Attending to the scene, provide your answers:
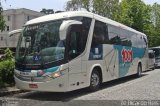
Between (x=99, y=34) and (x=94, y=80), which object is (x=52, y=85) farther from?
(x=99, y=34)

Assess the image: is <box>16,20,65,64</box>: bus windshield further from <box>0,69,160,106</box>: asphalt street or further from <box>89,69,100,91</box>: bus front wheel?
<box>89,69,100,91</box>: bus front wheel

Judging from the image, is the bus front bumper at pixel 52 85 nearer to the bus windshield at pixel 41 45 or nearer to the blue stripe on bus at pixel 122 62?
the bus windshield at pixel 41 45

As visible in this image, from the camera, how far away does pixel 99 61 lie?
49.3ft

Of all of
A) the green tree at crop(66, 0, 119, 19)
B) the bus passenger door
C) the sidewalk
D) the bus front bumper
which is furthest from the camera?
the green tree at crop(66, 0, 119, 19)

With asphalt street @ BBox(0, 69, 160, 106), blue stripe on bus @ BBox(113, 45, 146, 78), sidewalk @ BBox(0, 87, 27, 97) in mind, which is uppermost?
blue stripe on bus @ BBox(113, 45, 146, 78)

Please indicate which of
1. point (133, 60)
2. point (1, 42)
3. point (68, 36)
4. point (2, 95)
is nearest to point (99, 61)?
point (68, 36)

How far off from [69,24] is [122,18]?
34.0 m

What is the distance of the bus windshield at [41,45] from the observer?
1230 centimetres

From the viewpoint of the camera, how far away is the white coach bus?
1223 cm

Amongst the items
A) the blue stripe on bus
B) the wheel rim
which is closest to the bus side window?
the wheel rim

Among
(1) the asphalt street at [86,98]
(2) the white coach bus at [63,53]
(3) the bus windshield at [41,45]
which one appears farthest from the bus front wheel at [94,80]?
(3) the bus windshield at [41,45]

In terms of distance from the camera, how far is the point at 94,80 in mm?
14492

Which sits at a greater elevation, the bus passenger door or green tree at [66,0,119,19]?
green tree at [66,0,119,19]

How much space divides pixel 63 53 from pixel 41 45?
0.93 m
